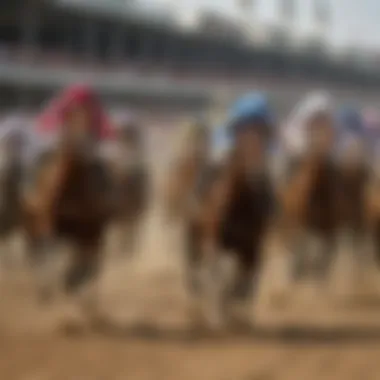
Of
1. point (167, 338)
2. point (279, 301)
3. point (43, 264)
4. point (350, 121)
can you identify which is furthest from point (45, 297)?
point (350, 121)

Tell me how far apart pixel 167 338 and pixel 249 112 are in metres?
0.28

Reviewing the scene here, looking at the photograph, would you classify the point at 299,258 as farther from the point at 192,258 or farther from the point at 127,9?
the point at 127,9

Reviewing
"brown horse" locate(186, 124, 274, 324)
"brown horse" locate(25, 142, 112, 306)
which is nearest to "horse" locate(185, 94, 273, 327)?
"brown horse" locate(186, 124, 274, 324)

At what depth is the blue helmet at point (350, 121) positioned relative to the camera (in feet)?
3.27

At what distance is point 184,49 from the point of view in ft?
3.29

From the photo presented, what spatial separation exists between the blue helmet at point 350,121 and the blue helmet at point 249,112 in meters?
0.08

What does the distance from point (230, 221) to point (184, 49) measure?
0.21m

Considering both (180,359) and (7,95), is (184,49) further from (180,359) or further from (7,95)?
(180,359)

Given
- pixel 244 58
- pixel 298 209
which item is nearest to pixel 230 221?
pixel 298 209

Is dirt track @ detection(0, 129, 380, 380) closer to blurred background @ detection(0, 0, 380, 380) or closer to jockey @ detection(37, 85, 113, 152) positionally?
blurred background @ detection(0, 0, 380, 380)

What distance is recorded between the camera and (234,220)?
3.29 feet

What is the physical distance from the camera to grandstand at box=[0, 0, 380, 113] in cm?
96

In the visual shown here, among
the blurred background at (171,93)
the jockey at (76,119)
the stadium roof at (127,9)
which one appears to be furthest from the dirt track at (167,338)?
the stadium roof at (127,9)

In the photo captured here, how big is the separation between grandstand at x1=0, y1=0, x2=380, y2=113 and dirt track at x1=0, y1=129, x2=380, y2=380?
17 cm
